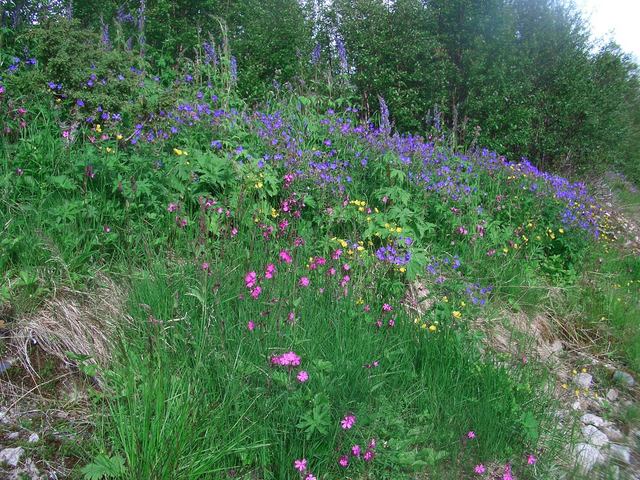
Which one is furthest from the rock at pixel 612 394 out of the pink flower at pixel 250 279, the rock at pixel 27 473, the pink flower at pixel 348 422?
the rock at pixel 27 473

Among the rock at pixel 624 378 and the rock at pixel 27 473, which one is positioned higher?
the rock at pixel 27 473

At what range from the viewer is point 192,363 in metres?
2.48

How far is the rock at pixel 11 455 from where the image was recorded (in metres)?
2.10

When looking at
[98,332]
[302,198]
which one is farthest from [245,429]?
[302,198]

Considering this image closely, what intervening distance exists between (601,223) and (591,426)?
421 cm

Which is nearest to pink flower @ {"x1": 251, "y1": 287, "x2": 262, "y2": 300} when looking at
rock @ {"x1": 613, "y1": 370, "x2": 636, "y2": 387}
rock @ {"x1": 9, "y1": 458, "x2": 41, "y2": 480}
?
rock @ {"x1": 9, "y1": 458, "x2": 41, "y2": 480}

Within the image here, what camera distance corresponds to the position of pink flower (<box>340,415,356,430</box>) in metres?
2.22

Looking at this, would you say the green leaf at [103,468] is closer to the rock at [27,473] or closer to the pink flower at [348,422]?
the rock at [27,473]

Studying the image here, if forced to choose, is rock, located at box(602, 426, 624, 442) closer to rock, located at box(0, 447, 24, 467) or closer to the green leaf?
the green leaf

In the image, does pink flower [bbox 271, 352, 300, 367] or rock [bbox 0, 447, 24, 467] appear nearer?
rock [bbox 0, 447, 24, 467]

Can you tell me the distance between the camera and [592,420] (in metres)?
3.31

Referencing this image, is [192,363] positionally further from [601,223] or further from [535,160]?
[535,160]

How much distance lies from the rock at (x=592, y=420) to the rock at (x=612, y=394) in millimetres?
373

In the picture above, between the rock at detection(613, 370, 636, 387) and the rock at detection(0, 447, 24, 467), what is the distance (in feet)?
12.1
